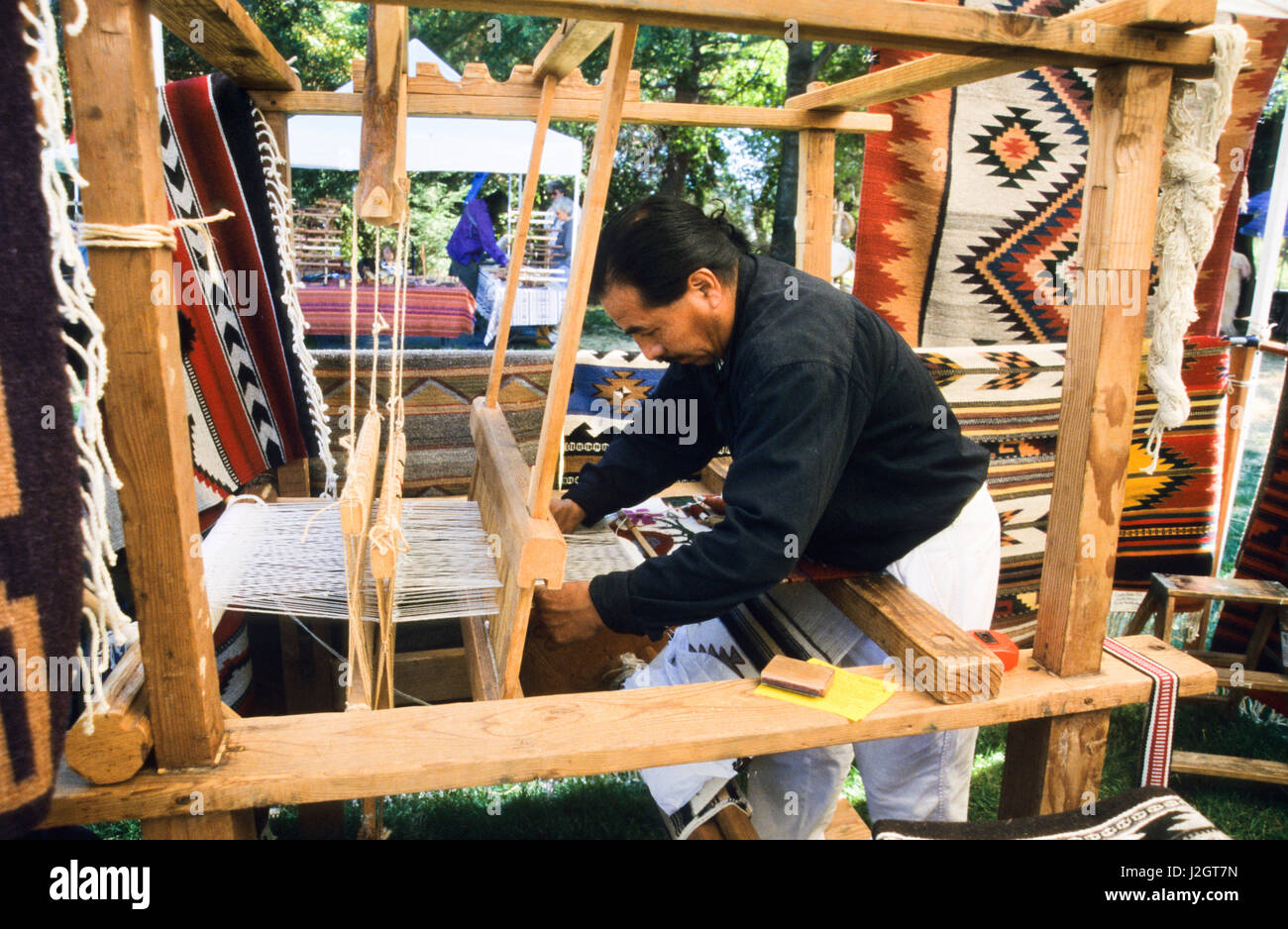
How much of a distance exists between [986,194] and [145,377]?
3637 millimetres

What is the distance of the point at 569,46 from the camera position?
2096 mm

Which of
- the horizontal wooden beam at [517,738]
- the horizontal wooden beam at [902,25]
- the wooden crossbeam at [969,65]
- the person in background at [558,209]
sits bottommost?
the horizontal wooden beam at [517,738]

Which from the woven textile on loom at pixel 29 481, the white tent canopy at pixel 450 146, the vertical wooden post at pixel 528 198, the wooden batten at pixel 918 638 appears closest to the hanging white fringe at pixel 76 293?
the woven textile on loom at pixel 29 481

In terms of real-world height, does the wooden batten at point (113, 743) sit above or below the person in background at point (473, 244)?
below

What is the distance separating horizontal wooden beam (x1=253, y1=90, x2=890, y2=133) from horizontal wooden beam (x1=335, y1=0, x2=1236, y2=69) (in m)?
1.35

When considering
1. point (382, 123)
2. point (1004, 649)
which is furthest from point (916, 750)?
point (382, 123)

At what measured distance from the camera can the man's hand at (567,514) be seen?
2623 millimetres

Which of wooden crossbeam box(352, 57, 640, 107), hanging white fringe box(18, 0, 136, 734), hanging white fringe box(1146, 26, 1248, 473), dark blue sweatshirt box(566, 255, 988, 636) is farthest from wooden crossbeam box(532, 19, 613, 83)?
hanging white fringe box(1146, 26, 1248, 473)

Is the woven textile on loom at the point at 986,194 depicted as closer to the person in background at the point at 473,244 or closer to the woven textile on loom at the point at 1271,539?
the woven textile on loom at the point at 1271,539

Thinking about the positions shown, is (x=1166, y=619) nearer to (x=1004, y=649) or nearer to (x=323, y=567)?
(x=1004, y=649)

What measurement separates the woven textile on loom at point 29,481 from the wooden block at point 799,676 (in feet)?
3.85

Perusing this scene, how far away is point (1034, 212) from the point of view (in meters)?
3.95
